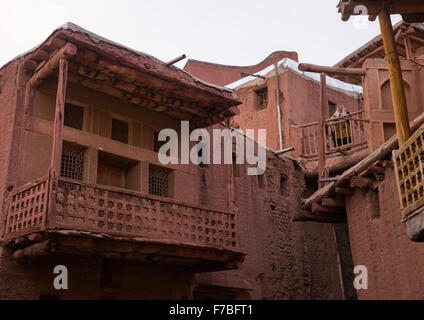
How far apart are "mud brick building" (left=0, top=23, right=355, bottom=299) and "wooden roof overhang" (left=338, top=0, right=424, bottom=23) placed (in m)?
4.11

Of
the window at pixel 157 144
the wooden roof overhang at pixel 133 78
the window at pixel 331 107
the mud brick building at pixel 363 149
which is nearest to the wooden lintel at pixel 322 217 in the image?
the mud brick building at pixel 363 149

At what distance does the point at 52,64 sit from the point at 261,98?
10.5 meters

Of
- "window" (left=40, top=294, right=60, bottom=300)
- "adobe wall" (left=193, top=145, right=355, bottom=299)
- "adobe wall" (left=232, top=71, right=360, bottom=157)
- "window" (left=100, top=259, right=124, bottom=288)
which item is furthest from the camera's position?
"adobe wall" (left=232, top=71, right=360, bottom=157)

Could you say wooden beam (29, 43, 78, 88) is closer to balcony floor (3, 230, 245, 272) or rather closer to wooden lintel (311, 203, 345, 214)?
balcony floor (3, 230, 245, 272)

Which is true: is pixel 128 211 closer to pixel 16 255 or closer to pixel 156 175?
→ pixel 16 255

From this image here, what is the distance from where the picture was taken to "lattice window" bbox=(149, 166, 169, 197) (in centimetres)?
1245

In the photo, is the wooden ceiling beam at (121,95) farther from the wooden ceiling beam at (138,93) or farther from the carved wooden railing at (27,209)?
the carved wooden railing at (27,209)

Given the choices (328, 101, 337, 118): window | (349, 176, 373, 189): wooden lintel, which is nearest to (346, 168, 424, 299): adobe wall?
(349, 176, 373, 189): wooden lintel

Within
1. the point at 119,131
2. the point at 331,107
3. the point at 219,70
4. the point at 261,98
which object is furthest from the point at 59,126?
the point at 219,70

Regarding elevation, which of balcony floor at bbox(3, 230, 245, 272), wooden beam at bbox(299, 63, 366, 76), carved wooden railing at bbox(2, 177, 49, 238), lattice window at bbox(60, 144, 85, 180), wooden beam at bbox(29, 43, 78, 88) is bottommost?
balcony floor at bbox(3, 230, 245, 272)

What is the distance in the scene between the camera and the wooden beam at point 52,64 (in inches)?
382

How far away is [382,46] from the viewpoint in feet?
58.1

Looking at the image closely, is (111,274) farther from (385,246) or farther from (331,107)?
(331,107)
